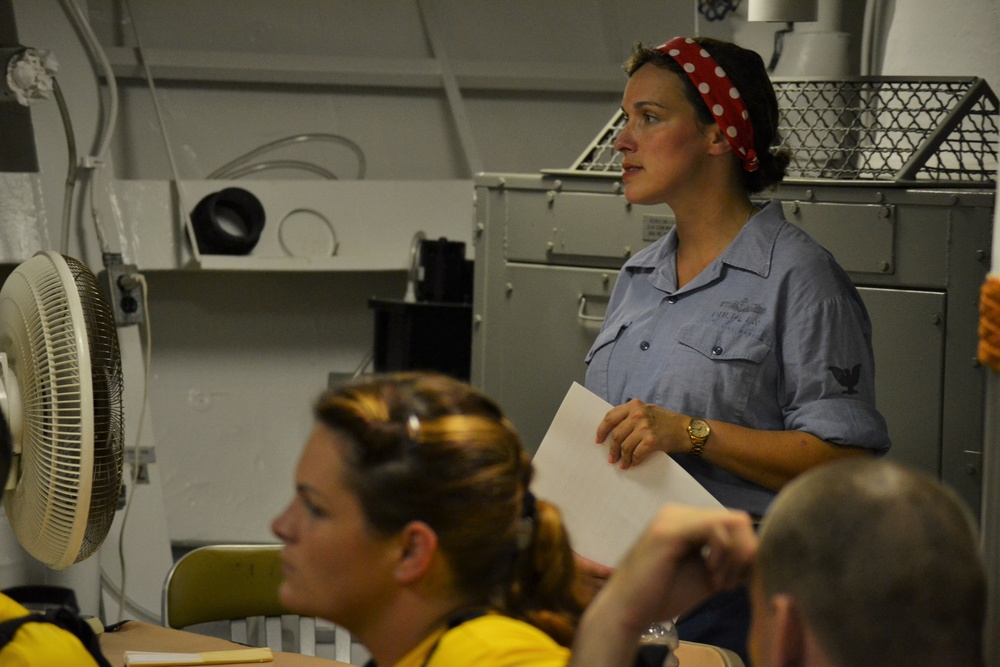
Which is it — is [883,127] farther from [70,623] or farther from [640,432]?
[70,623]

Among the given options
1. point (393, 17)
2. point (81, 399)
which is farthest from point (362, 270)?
point (81, 399)

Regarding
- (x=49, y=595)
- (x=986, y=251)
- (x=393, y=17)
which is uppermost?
(x=393, y=17)

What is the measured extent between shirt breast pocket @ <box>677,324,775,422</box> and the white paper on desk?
0.48ft

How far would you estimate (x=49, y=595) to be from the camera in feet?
9.18

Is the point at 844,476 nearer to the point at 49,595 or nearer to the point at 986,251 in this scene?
the point at 986,251

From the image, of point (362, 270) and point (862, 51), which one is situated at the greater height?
point (862, 51)

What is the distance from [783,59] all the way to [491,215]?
0.79 meters

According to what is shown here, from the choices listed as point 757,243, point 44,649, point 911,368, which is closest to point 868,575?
point 44,649

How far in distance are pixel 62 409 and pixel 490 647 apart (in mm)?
1044

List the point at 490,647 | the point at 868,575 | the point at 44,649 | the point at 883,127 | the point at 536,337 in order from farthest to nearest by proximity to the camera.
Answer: the point at 536,337 < the point at 883,127 < the point at 44,649 < the point at 490,647 < the point at 868,575

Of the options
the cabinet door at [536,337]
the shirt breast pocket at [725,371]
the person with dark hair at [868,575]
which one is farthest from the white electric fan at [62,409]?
the person with dark hair at [868,575]

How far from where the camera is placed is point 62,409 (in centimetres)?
190

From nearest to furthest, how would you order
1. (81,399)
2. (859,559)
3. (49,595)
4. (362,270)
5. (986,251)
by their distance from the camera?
(859,559)
(81,399)
(986,251)
(49,595)
(362,270)

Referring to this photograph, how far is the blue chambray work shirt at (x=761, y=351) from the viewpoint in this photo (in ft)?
5.77
